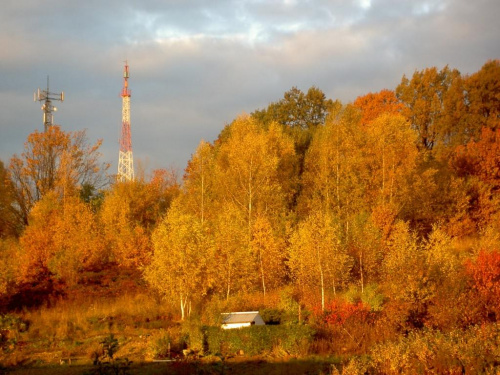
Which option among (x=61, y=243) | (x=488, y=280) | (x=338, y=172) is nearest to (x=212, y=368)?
(x=488, y=280)

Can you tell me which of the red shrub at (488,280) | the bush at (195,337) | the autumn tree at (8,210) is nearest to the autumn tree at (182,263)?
the bush at (195,337)

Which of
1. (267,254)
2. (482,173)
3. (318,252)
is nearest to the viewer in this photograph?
(318,252)

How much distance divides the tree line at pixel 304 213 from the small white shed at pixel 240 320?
5099mm

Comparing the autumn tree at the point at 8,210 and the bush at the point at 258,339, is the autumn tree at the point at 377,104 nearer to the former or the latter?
the autumn tree at the point at 8,210

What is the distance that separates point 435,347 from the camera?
14.3 m

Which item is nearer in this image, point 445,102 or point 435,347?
point 435,347

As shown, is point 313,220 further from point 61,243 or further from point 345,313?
point 61,243

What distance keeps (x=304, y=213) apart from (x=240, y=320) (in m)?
18.4

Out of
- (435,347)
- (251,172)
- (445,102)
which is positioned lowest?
(435,347)

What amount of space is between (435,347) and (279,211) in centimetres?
2390

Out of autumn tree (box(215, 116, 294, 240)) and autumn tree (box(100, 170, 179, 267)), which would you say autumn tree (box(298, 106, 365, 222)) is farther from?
autumn tree (box(100, 170, 179, 267))

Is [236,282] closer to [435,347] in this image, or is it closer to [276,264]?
[276,264]

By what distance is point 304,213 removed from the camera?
39.7 m

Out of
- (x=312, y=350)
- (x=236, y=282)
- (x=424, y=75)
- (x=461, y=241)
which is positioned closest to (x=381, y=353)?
(x=312, y=350)
